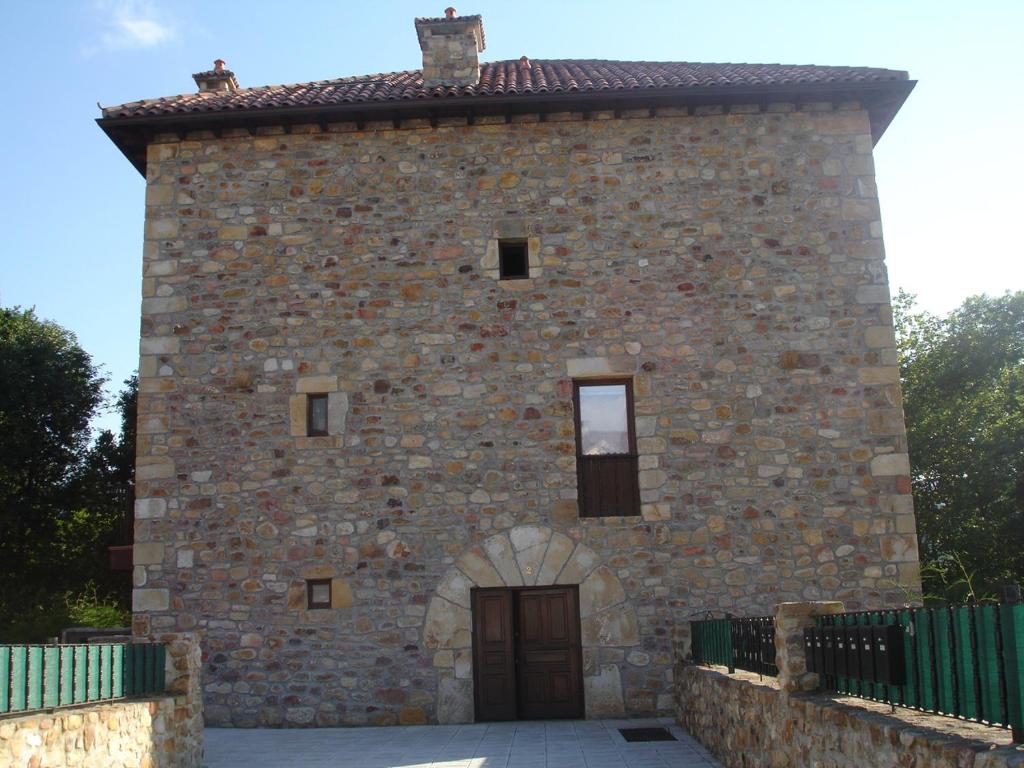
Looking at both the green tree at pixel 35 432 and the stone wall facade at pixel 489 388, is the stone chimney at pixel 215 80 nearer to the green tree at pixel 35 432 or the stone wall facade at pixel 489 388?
the stone wall facade at pixel 489 388

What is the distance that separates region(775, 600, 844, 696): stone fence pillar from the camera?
18.2 feet

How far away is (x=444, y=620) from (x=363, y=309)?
3288 millimetres

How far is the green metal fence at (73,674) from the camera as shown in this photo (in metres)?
4.92

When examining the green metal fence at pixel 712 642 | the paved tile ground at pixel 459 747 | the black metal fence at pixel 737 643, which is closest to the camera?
the black metal fence at pixel 737 643

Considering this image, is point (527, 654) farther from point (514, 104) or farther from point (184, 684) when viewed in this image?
point (514, 104)

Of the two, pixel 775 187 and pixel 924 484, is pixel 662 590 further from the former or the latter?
pixel 924 484

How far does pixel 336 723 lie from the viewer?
9.41 meters

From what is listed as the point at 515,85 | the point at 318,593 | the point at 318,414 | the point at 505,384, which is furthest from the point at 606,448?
the point at 515,85

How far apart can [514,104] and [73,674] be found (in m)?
7.18

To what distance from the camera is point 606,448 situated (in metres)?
9.95

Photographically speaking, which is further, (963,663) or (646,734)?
(646,734)

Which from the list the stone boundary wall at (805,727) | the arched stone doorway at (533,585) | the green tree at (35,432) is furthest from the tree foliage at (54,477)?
the stone boundary wall at (805,727)

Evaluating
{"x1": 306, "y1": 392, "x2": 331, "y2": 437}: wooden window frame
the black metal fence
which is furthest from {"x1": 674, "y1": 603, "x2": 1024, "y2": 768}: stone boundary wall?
{"x1": 306, "y1": 392, "x2": 331, "y2": 437}: wooden window frame

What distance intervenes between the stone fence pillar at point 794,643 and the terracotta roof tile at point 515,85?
20.6 ft
